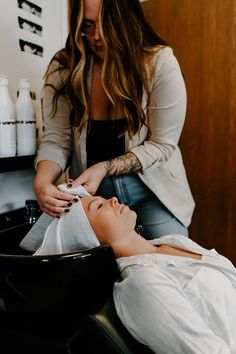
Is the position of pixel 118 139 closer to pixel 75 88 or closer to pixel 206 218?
pixel 75 88

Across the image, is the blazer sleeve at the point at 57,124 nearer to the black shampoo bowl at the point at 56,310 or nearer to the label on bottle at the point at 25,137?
the label on bottle at the point at 25,137

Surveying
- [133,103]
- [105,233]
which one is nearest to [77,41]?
[133,103]

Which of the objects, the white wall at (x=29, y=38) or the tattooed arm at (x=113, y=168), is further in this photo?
the white wall at (x=29, y=38)

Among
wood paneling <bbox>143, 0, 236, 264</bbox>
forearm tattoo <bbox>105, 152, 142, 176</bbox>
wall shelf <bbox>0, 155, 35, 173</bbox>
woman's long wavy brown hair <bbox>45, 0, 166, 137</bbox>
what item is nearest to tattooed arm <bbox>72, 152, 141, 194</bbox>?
forearm tattoo <bbox>105, 152, 142, 176</bbox>

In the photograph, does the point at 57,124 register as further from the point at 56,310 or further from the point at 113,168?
the point at 56,310

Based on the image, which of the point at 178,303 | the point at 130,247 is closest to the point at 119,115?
the point at 130,247

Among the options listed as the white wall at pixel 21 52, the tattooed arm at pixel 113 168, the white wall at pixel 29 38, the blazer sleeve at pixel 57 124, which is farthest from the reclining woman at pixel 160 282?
the white wall at pixel 29 38

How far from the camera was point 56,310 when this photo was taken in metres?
0.82

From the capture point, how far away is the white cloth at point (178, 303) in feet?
2.71

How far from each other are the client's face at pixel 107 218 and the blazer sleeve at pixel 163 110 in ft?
0.90

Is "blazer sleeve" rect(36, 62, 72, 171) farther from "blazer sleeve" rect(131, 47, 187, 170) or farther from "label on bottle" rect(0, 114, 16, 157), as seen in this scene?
"blazer sleeve" rect(131, 47, 187, 170)

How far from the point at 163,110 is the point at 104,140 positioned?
25cm

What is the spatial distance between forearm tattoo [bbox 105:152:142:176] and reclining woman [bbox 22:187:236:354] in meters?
0.21

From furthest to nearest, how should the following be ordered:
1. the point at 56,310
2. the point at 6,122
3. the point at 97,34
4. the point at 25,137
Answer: the point at 25,137 → the point at 6,122 → the point at 97,34 → the point at 56,310
